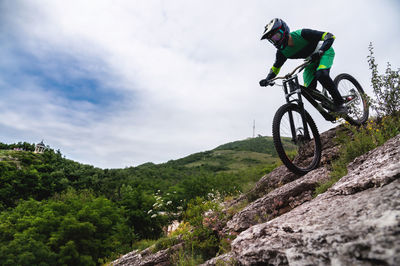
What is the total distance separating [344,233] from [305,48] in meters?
4.69

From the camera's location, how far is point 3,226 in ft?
54.1

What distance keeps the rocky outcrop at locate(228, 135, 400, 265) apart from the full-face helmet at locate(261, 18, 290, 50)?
3239 millimetres

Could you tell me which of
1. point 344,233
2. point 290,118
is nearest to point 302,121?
point 290,118

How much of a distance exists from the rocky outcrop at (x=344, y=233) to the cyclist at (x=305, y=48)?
274 centimetres

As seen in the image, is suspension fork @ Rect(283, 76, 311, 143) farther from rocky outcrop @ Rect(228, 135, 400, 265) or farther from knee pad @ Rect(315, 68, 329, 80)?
rocky outcrop @ Rect(228, 135, 400, 265)

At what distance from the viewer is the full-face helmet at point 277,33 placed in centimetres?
444

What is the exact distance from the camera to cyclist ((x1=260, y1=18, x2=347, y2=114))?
178 inches

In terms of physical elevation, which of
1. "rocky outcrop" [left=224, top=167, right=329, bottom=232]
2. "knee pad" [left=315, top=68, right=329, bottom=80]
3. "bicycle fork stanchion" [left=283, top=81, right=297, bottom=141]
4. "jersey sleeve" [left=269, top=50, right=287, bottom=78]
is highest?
"jersey sleeve" [left=269, top=50, right=287, bottom=78]

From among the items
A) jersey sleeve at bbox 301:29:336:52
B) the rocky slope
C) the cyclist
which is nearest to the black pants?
the cyclist

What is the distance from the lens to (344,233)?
1387 millimetres

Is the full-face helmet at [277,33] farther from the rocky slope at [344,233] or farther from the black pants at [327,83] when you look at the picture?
the rocky slope at [344,233]

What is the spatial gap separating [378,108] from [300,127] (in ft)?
8.07

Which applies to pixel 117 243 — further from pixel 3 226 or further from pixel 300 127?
pixel 300 127

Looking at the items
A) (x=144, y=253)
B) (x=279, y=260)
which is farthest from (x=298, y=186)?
(x=144, y=253)
